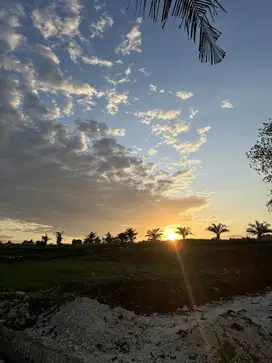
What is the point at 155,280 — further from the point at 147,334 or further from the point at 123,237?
the point at 123,237

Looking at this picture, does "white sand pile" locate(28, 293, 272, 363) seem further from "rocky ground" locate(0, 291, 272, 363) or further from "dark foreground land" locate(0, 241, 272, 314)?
"dark foreground land" locate(0, 241, 272, 314)

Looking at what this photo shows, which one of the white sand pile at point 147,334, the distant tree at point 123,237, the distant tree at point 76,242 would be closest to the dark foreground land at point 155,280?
the white sand pile at point 147,334

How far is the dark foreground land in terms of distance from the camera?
15.2 m

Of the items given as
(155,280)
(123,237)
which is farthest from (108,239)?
(155,280)

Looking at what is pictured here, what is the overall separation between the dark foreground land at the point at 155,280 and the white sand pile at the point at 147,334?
118 cm

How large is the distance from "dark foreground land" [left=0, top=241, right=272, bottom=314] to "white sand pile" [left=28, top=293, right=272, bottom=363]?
1183 mm

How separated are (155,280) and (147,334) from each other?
5400mm

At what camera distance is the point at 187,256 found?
98.5 feet

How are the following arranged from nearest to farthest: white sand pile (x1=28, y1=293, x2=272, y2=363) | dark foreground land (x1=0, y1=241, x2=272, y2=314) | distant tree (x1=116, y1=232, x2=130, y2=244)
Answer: white sand pile (x1=28, y1=293, x2=272, y2=363)
dark foreground land (x1=0, y1=241, x2=272, y2=314)
distant tree (x1=116, y1=232, x2=130, y2=244)

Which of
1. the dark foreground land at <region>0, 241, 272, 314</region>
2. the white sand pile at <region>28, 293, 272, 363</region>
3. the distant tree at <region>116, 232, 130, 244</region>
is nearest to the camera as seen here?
the white sand pile at <region>28, 293, 272, 363</region>

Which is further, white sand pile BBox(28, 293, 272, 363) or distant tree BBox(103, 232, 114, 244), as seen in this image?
distant tree BBox(103, 232, 114, 244)

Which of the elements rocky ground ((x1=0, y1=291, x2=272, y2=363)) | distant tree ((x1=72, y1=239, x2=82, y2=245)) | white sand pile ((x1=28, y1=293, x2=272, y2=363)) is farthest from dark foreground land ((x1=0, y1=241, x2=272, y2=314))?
distant tree ((x1=72, y1=239, x2=82, y2=245))

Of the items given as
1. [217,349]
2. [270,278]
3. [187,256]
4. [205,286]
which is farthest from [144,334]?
[187,256]

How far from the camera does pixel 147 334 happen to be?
12141 mm
